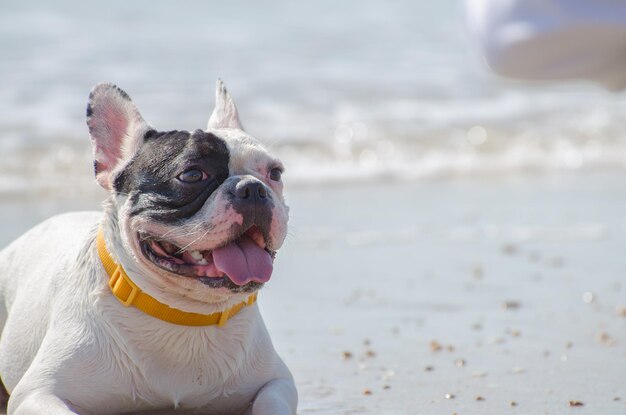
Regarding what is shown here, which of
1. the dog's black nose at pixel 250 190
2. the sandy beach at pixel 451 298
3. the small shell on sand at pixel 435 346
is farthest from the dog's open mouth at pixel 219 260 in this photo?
the small shell on sand at pixel 435 346

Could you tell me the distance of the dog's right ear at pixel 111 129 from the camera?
373 centimetres

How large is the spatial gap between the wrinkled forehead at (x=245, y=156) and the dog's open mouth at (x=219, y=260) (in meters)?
0.23

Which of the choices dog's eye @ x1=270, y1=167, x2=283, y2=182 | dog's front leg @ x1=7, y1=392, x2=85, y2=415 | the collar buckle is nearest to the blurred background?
dog's eye @ x1=270, y1=167, x2=283, y2=182

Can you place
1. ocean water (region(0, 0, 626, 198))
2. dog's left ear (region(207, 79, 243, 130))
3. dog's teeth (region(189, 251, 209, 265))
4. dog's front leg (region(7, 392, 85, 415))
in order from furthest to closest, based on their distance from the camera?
ocean water (region(0, 0, 626, 198)) → dog's left ear (region(207, 79, 243, 130)) → dog's teeth (region(189, 251, 209, 265)) → dog's front leg (region(7, 392, 85, 415))

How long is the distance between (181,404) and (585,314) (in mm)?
2646

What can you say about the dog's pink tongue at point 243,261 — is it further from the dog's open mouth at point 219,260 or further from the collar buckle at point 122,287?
the collar buckle at point 122,287

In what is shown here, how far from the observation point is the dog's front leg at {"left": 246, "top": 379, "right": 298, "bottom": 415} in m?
3.59

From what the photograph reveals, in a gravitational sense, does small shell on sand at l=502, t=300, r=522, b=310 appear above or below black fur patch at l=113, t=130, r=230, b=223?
below

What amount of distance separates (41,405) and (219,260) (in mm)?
673

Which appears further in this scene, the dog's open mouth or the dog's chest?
the dog's chest

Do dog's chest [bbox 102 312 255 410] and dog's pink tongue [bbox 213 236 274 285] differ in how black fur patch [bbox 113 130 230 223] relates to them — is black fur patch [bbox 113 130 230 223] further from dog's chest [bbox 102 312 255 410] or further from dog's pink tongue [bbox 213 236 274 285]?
dog's chest [bbox 102 312 255 410]

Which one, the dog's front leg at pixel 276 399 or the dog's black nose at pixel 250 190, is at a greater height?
the dog's black nose at pixel 250 190

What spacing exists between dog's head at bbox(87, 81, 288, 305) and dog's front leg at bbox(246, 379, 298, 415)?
1.07 feet

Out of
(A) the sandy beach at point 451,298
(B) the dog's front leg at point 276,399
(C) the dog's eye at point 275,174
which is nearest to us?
(B) the dog's front leg at point 276,399
